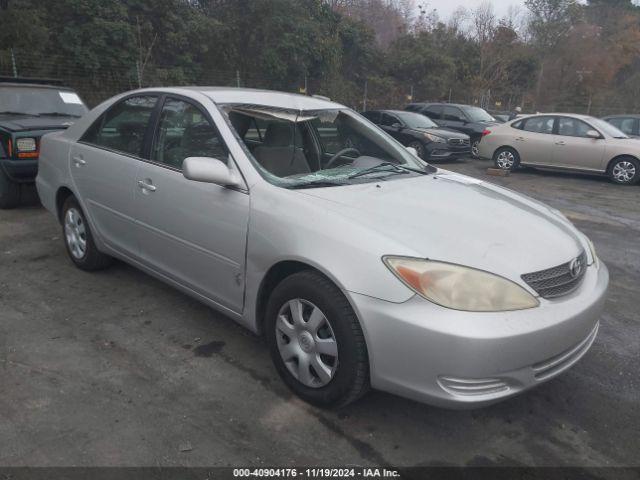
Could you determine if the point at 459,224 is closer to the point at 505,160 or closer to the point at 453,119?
the point at 505,160

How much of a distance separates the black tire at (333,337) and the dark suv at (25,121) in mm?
4926

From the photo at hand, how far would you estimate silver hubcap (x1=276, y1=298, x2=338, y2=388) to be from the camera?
2496mm

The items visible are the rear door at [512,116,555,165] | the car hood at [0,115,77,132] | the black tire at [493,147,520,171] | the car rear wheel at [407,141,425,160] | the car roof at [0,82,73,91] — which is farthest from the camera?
the car rear wheel at [407,141,425,160]

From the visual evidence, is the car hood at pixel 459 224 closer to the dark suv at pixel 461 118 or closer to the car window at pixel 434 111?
the dark suv at pixel 461 118

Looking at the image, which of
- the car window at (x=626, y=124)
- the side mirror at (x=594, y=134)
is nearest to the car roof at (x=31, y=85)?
the side mirror at (x=594, y=134)

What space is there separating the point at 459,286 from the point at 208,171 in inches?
59.0

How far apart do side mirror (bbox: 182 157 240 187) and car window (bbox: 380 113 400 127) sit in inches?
456

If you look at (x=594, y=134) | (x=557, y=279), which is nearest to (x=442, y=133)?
(x=594, y=134)

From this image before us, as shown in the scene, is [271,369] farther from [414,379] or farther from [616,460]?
[616,460]

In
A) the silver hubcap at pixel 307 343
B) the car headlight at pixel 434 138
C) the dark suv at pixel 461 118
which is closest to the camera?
the silver hubcap at pixel 307 343

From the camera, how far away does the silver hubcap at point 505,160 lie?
40.7 feet

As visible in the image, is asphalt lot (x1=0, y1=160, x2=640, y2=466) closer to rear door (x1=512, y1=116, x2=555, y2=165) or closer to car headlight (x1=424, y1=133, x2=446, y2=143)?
rear door (x1=512, y1=116, x2=555, y2=165)

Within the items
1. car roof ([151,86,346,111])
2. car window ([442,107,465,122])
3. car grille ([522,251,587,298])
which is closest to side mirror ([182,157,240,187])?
car roof ([151,86,346,111])

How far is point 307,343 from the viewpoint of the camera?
2580mm
